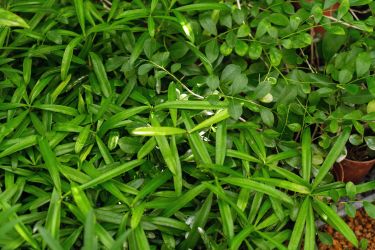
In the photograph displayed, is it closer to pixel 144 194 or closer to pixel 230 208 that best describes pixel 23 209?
pixel 144 194

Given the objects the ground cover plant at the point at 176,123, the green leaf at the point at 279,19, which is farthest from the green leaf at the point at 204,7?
the green leaf at the point at 279,19

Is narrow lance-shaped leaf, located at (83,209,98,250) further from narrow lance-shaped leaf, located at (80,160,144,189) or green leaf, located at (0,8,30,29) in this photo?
green leaf, located at (0,8,30,29)

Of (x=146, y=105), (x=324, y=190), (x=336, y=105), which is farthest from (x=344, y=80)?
(x=146, y=105)

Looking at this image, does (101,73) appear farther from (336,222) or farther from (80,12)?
(336,222)

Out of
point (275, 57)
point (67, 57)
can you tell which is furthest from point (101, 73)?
point (275, 57)

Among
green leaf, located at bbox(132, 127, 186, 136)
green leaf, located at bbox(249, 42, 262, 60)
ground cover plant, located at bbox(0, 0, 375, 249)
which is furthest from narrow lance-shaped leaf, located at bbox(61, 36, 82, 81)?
green leaf, located at bbox(249, 42, 262, 60)

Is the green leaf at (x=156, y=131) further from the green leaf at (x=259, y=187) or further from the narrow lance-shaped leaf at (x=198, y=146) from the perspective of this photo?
the green leaf at (x=259, y=187)
